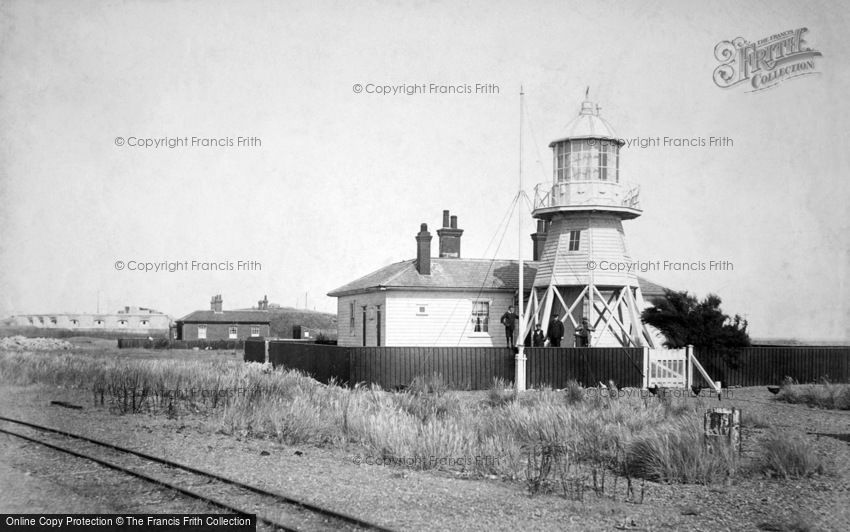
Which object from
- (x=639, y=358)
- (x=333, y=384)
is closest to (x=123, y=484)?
(x=333, y=384)

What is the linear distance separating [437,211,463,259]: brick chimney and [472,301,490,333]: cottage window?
2.83 m

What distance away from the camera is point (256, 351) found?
3747 cm

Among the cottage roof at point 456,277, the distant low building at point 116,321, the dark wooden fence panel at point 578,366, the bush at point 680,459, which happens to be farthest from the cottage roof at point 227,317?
the bush at point 680,459

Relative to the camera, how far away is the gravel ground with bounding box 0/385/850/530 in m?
8.88

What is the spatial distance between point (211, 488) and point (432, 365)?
14.4 m

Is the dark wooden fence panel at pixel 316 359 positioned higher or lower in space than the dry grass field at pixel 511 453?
higher

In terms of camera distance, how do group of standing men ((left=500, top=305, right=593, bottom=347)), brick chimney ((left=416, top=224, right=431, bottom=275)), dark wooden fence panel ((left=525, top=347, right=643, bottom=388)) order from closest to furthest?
1. dark wooden fence panel ((left=525, top=347, right=643, bottom=388))
2. group of standing men ((left=500, top=305, right=593, bottom=347))
3. brick chimney ((left=416, top=224, right=431, bottom=275))

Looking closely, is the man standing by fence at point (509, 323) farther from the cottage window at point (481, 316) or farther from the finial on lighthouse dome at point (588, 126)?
the finial on lighthouse dome at point (588, 126)

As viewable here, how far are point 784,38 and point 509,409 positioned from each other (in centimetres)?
906

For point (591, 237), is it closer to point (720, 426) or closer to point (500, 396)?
point (500, 396)

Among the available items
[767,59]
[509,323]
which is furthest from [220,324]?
[767,59]

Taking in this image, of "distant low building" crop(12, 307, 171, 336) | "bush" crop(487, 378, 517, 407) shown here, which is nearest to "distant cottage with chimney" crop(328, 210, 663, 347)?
"bush" crop(487, 378, 517, 407)

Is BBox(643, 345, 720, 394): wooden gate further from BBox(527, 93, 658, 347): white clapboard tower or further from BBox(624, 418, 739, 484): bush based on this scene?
BBox(624, 418, 739, 484): bush

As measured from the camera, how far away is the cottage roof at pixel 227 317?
6650 cm
